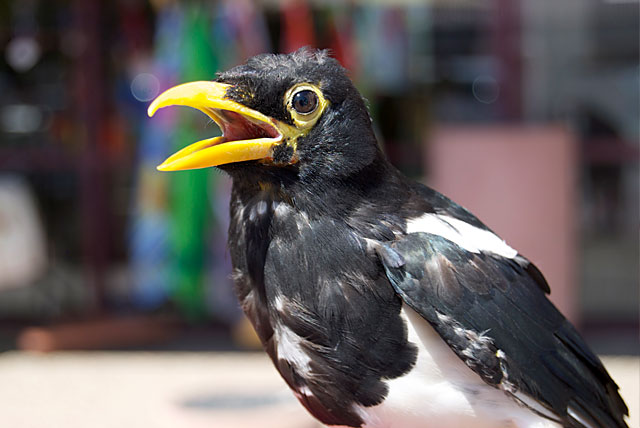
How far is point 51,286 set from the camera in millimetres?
6055

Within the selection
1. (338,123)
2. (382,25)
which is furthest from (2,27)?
(338,123)

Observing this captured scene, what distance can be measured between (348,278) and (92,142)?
394 centimetres

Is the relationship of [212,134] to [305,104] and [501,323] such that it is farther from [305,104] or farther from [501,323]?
[501,323]

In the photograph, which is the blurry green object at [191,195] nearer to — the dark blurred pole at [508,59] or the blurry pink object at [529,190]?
the blurry pink object at [529,190]

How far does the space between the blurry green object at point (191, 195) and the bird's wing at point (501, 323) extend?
9.63ft

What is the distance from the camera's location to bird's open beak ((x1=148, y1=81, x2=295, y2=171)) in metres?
1.41

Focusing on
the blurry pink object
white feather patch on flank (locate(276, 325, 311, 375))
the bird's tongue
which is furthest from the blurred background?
the bird's tongue

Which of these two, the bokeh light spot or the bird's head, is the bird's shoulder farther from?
the bokeh light spot

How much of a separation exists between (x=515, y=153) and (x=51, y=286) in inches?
154

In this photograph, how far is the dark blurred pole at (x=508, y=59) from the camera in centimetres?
464

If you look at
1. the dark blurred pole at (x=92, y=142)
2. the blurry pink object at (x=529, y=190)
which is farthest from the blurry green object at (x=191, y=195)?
the blurry pink object at (x=529, y=190)

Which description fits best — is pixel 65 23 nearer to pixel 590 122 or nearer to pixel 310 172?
pixel 590 122

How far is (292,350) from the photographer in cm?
148

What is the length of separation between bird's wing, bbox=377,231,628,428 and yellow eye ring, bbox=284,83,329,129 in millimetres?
297
